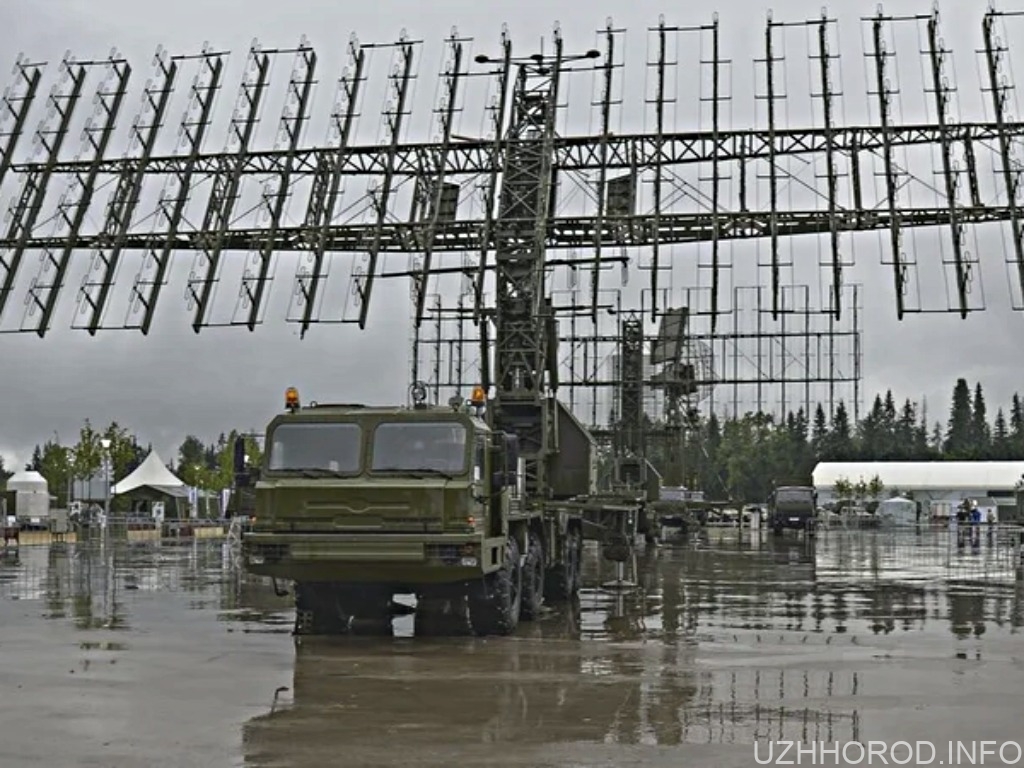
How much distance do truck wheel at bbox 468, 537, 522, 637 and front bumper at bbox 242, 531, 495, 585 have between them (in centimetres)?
78

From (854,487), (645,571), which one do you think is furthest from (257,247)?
(854,487)

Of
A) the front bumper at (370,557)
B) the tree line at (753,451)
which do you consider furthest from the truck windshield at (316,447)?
the tree line at (753,451)

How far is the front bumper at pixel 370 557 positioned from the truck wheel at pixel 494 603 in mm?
784

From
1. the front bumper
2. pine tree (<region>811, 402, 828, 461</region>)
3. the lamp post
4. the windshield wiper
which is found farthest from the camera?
pine tree (<region>811, 402, 828, 461</region>)

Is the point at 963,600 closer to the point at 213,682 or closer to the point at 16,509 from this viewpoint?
the point at 213,682

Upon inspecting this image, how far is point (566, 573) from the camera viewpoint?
2416cm

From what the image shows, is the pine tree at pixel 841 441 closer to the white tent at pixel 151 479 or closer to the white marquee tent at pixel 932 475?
the white marquee tent at pixel 932 475

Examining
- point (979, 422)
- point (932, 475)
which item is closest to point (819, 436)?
point (932, 475)

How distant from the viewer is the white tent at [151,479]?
7144cm

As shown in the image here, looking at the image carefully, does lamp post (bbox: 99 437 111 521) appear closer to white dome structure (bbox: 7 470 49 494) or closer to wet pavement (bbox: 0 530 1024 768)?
wet pavement (bbox: 0 530 1024 768)

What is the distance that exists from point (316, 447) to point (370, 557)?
1.54 m

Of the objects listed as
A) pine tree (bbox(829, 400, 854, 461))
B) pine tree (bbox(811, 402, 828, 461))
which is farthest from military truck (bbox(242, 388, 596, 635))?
pine tree (bbox(829, 400, 854, 461))

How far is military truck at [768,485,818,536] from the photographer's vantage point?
6562cm

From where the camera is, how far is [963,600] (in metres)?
25.5
